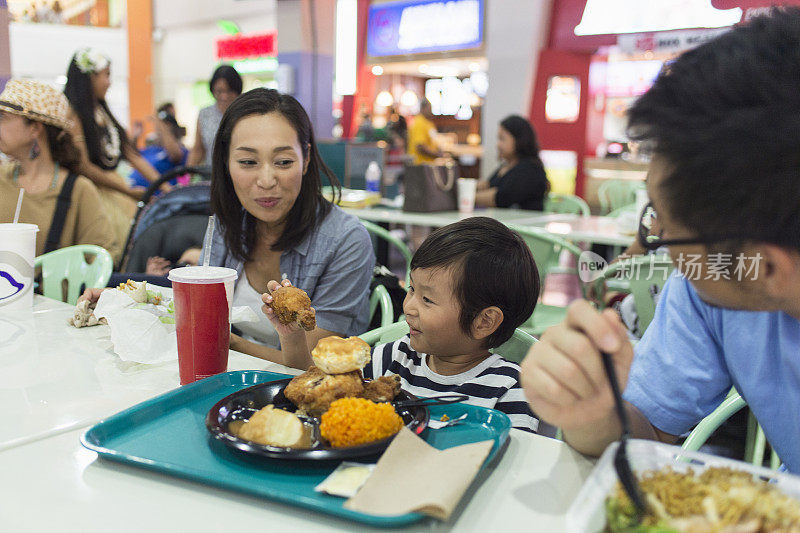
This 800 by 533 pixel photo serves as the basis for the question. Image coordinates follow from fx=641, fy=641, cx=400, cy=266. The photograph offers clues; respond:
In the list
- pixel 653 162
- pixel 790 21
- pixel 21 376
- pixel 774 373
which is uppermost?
pixel 790 21

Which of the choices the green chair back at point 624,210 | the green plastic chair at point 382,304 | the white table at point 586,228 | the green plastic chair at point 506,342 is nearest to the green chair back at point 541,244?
the white table at point 586,228

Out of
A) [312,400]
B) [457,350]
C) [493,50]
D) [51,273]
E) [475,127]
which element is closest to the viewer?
[312,400]

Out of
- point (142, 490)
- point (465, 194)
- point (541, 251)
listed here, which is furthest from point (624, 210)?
point (142, 490)

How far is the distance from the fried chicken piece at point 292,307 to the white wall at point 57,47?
13945 mm

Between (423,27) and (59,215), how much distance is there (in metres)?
8.90

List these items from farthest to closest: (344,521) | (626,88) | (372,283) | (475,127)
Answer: (475,127), (626,88), (372,283), (344,521)

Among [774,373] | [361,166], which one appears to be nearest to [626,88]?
[361,166]

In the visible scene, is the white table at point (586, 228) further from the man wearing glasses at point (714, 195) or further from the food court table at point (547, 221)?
the man wearing glasses at point (714, 195)

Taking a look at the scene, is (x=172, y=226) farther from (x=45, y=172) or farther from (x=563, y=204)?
(x=563, y=204)

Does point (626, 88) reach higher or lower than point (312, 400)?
higher

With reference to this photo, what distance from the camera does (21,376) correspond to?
132cm

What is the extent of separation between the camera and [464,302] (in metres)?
1.51

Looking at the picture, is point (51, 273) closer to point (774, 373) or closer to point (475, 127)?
point (774, 373)

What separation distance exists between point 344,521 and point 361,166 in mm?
5605
